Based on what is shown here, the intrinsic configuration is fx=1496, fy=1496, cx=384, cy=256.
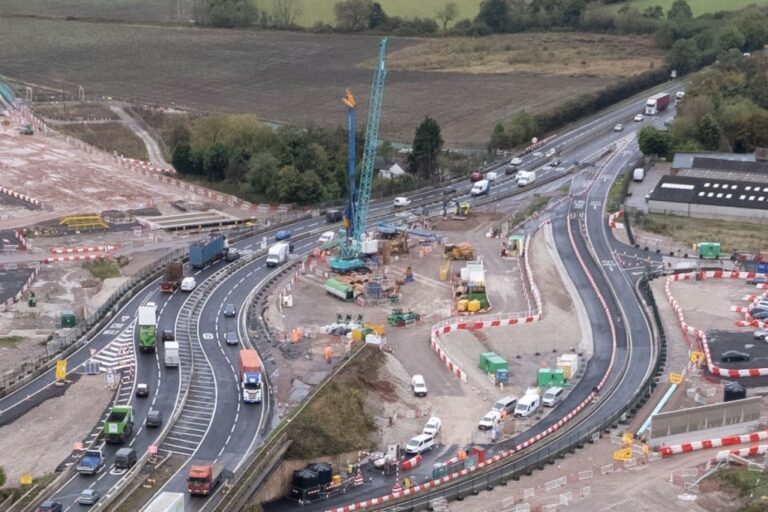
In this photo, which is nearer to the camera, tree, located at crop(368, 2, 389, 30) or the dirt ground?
the dirt ground

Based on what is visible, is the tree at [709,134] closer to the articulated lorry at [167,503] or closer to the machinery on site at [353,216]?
the machinery on site at [353,216]

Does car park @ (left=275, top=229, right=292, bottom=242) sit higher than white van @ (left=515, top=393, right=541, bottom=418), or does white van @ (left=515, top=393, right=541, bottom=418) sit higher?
car park @ (left=275, top=229, right=292, bottom=242)

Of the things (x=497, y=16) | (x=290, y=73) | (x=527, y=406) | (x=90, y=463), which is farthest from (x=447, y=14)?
(x=90, y=463)

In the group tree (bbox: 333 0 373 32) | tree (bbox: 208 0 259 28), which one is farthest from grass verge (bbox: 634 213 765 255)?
tree (bbox: 208 0 259 28)

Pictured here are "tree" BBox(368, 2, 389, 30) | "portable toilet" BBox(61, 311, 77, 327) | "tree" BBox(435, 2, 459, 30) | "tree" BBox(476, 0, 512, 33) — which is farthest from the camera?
"tree" BBox(435, 2, 459, 30)

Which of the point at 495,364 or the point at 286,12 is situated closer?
the point at 495,364

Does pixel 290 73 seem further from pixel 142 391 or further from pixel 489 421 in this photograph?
pixel 489 421

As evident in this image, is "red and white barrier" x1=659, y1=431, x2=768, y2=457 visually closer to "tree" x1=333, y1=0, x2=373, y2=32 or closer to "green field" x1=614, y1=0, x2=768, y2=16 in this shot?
"green field" x1=614, y1=0, x2=768, y2=16
